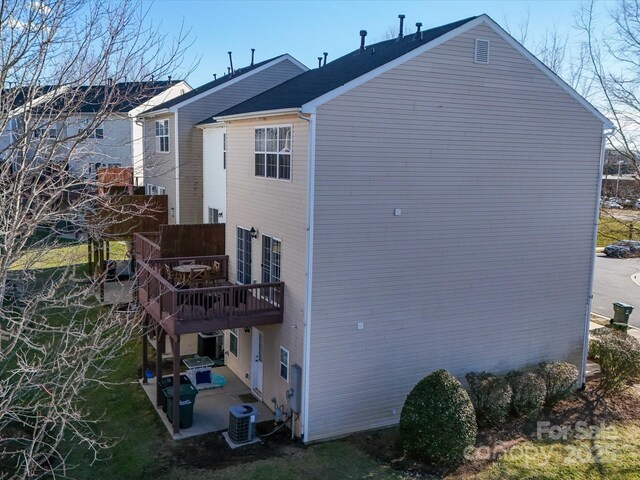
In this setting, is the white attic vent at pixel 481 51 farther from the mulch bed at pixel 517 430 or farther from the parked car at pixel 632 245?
the parked car at pixel 632 245

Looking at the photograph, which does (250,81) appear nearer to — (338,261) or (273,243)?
(273,243)

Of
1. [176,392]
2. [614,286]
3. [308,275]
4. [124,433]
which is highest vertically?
[308,275]

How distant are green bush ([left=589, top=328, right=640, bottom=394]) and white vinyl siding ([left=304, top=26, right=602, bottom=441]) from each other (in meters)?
1.09

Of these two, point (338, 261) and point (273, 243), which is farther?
point (273, 243)

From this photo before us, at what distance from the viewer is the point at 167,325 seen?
12.8 m

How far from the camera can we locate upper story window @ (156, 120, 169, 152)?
73.9 ft

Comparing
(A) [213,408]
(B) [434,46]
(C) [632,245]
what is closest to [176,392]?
(A) [213,408]

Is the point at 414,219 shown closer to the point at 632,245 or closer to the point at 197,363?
the point at 197,363

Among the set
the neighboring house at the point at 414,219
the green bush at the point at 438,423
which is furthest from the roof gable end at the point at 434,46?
the green bush at the point at 438,423

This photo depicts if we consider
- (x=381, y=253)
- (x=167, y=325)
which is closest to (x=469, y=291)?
(x=381, y=253)

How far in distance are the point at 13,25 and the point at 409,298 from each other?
9.83 meters

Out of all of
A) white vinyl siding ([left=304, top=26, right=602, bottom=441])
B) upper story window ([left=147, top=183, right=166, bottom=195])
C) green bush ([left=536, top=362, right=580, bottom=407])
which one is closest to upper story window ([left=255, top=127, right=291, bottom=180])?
white vinyl siding ([left=304, top=26, right=602, bottom=441])

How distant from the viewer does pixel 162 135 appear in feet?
75.3

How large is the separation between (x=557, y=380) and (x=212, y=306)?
8978 millimetres
